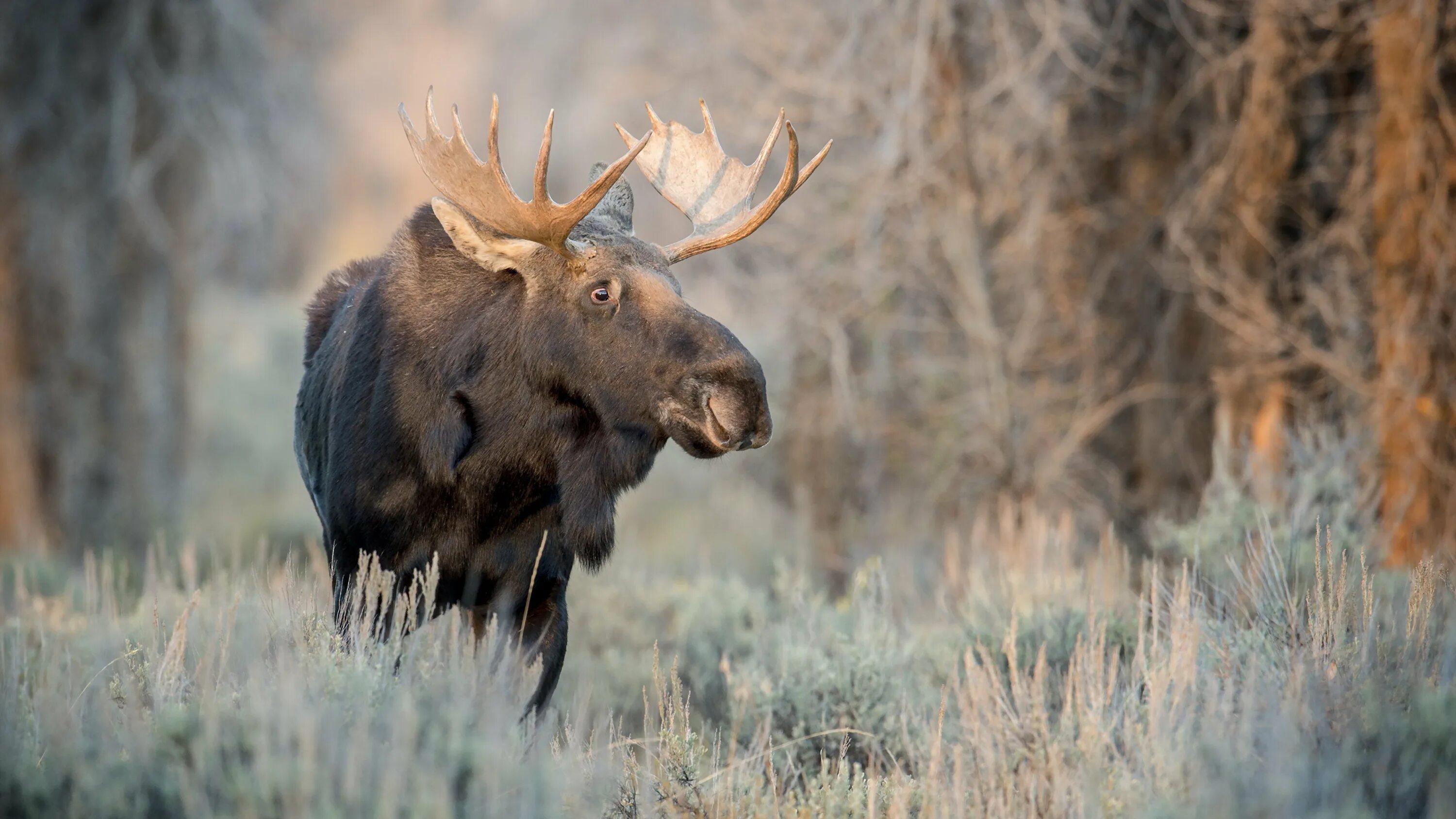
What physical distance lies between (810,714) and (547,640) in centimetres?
102

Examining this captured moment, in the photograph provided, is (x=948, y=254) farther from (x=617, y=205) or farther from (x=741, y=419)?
(x=741, y=419)

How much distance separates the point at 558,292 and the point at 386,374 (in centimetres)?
69

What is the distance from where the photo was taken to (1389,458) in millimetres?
7340

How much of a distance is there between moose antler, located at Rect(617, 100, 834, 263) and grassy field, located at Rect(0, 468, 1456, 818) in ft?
5.15

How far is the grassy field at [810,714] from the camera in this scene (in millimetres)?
3188

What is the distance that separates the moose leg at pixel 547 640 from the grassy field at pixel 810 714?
0.16 meters

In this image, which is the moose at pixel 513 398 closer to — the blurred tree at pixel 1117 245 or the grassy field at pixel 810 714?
the grassy field at pixel 810 714

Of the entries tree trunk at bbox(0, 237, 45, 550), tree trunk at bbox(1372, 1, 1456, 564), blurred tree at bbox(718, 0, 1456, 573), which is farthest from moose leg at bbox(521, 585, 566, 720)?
tree trunk at bbox(0, 237, 45, 550)

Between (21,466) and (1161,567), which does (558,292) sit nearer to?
(1161,567)

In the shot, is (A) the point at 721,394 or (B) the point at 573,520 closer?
(A) the point at 721,394

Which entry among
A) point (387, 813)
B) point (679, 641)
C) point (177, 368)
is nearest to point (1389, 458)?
point (679, 641)

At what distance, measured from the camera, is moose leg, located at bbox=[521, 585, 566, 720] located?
467 cm

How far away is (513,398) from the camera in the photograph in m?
4.80

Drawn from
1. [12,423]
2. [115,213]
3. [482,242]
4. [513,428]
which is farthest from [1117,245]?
[12,423]
